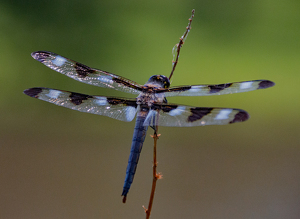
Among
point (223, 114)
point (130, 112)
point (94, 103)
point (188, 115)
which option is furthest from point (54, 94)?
point (223, 114)

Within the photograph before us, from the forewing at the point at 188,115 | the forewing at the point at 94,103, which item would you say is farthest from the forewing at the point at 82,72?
the forewing at the point at 188,115

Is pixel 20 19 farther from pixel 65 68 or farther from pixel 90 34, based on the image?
pixel 65 68

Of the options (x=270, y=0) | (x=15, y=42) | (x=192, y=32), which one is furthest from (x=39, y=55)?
(x=270, y=0)

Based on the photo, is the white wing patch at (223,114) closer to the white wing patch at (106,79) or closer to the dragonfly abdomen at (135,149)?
the dragonfly abdomen at (135,149)

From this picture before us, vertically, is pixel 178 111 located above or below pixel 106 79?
below

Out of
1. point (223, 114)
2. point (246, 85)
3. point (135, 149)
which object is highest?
point (246, 85)

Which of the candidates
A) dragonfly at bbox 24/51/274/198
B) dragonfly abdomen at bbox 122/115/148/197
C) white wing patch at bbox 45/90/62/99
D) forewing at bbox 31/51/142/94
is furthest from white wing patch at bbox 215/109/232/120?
white wing patch at bbox 45/90/62/99

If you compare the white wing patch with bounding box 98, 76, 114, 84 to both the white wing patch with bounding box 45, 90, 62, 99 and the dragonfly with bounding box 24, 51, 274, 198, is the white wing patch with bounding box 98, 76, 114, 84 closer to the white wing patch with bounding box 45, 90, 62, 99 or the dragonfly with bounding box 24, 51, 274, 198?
the dragonfly with bounding box 24, 51, 274, 198

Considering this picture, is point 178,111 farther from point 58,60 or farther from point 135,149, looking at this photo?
point 58,60
